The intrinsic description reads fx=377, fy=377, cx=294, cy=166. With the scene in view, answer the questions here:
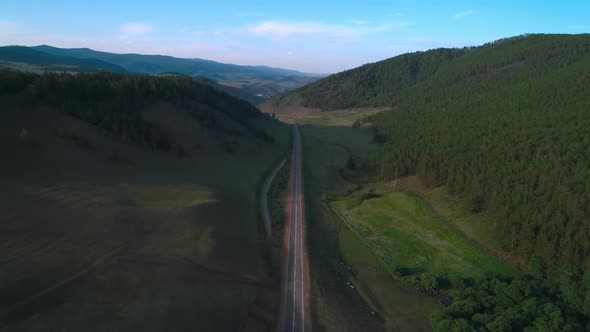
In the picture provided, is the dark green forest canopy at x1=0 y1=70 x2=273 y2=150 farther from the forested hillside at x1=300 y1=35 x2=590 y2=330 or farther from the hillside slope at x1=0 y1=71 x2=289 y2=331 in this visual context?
the forested hillside at x1=300 y1=35 x2=590 y2=330

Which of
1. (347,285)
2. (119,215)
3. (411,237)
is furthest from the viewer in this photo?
(411,237)

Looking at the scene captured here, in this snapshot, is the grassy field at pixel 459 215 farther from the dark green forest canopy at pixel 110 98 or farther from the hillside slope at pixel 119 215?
the dark green forest canopy at pixel 110 98

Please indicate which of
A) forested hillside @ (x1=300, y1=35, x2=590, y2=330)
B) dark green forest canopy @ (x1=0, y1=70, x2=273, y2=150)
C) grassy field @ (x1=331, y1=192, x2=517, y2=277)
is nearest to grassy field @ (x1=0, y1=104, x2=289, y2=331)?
dark green forest canopy @ (x1=0, y1=70, x2=273, y2=150)

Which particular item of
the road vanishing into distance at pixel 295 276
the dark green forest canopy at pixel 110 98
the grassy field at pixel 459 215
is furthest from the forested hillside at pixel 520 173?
the dark green forest canopy at pixel 110 98

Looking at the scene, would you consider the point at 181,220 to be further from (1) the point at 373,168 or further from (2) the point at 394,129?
(2) the point at 394,129

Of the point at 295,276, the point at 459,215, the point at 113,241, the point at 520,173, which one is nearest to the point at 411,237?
the point at 459,215

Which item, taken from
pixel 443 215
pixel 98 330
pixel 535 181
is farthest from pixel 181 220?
pixel 535 181

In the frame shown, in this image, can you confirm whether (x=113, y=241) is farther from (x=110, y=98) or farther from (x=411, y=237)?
(x=110, y=98)
